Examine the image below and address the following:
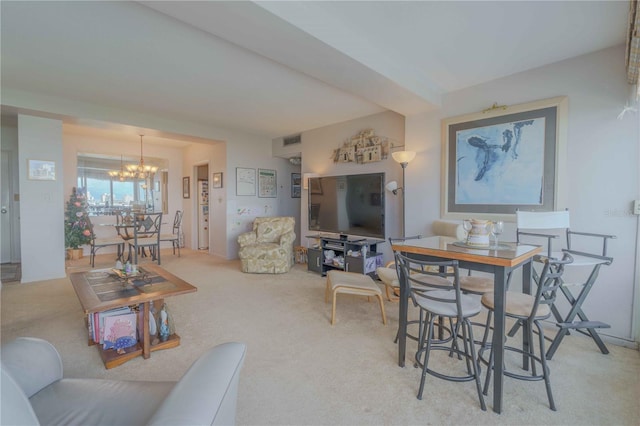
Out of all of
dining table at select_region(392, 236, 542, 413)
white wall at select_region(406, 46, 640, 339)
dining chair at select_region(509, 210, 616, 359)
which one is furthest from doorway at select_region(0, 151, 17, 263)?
white wall at select_region(406, 46, 640, 339)

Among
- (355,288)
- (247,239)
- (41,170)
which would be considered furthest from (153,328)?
(41,170)

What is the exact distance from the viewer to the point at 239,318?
288cm

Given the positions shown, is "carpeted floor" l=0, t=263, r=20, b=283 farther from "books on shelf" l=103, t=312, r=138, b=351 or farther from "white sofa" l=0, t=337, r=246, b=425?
"white sofa" l=0, t=337, r=246, b=425

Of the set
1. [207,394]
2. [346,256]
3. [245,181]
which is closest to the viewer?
[207,394]

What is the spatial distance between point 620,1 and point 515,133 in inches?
47.6

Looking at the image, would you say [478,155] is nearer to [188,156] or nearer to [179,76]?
[179,76]

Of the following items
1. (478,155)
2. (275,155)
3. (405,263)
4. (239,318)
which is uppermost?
(275,155)

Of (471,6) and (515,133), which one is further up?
(471,6)

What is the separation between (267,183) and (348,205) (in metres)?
2.57

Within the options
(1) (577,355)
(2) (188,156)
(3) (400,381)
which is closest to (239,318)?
(3) (400,381)

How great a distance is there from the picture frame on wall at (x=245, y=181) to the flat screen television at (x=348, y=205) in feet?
5.48

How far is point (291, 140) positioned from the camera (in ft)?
19.8

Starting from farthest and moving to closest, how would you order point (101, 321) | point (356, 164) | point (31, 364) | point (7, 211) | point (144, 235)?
1. point (144, 235)
2. point (7, 211)
3. point (356, 164)
4. point (101, 321)
5. point (31, 364)

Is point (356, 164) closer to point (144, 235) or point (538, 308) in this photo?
point (538, 308)
